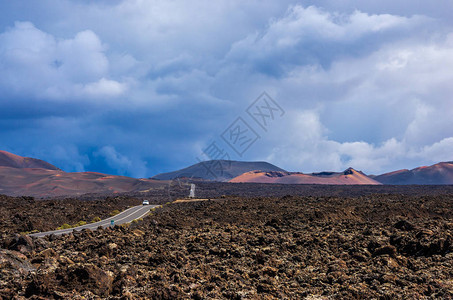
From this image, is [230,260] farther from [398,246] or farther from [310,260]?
[398,246]

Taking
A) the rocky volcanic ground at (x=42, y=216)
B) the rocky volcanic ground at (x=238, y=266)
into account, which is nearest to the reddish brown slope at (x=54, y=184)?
the rocky volcanic ground at (x=42, y=216)

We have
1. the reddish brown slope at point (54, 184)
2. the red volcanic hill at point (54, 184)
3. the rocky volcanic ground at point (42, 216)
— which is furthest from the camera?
the reddish brown slope at point (54, 184)

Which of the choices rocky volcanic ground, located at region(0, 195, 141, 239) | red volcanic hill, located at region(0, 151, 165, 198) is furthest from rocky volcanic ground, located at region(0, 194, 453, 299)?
red volcanic hill, located at region(0, 151, 165, 198)

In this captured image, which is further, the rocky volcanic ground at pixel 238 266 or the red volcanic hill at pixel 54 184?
the red volcanic hill at pixel 54 184

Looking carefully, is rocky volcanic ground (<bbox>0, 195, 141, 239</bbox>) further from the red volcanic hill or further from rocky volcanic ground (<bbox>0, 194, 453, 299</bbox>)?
the red volcanic hill

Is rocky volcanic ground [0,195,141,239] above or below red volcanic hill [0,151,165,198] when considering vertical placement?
below

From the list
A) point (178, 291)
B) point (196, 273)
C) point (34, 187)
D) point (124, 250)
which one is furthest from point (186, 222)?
point (34, 187)

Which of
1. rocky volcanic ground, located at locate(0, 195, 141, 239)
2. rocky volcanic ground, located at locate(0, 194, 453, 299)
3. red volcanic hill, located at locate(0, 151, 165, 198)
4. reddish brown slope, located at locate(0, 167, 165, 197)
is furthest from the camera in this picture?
reddish brown slope, located at locate(0, 167, 165, 197)

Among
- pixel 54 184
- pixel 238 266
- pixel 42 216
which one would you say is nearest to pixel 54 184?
pixel 54 184

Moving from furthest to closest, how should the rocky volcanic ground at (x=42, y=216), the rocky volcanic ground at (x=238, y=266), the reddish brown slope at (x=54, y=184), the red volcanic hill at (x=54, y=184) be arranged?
the reddish brown slope at (x=54, y=184), the red volcanic hill at (x=54, y=184), the rocky volcanic ground at (x=42, y=216), the rocky volcanic ground at (x=238, y=266)

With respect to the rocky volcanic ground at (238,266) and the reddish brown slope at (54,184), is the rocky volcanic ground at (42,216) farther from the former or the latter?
the reddish brown slope at (54,184)

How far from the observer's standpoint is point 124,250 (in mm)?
19125

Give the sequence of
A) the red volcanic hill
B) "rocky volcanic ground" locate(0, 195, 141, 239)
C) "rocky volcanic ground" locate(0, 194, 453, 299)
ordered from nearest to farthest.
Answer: "rocky volcanic ground" locate(0, 194, 453, 299) → "rocky volcanic ground" locate(0, 195, 141, 239) → the red volcanic hill

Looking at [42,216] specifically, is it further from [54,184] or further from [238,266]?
[54,184]
